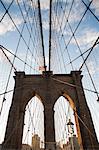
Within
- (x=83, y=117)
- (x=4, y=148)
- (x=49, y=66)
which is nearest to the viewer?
(x=4, y=148)

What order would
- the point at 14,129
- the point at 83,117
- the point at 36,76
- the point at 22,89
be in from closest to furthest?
1. the point at 14,129
2. the point at 83,117
3. the point at 22,89
4. the point at 36,76

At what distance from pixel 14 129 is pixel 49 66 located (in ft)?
27.6

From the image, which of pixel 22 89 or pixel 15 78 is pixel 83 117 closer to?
pixel 22 89

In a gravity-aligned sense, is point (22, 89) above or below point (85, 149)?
above

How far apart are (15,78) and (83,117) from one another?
6772 mm

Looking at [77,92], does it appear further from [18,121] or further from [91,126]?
[18,121]

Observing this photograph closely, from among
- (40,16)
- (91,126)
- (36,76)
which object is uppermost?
(40,16)

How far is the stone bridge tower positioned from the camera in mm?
11672

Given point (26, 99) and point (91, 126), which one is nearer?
point (91, 126)

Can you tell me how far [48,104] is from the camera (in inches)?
541

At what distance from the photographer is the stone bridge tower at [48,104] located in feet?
38.3

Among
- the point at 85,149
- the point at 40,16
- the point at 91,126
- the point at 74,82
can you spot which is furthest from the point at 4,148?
the point at 40,16

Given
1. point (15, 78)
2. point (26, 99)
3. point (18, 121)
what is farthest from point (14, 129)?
point (15, 78)

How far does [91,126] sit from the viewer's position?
40.9ft
